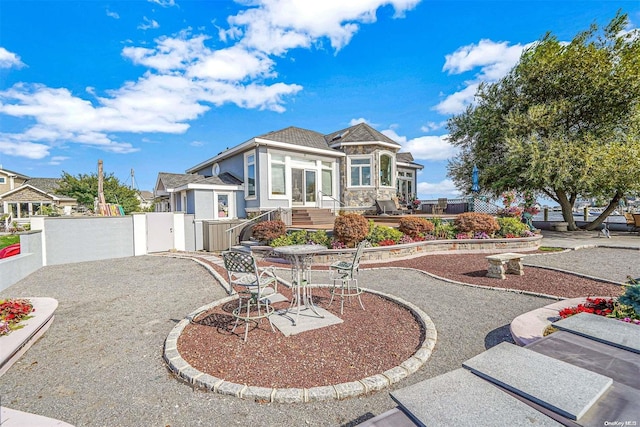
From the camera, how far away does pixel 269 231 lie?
10398 millimetres

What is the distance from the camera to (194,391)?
2742 mm

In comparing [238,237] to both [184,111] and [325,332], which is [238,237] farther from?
[325,332]

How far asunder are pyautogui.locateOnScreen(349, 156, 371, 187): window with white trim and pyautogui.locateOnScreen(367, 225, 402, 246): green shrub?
22.5ft

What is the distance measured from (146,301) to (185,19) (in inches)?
360

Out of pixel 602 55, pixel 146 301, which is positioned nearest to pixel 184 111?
pixel 146 301

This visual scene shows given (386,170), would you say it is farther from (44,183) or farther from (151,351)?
(44,183)

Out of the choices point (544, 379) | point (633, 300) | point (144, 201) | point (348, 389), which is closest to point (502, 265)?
point (633, 300)

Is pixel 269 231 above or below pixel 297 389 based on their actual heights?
above

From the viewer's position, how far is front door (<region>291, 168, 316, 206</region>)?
15211 mm

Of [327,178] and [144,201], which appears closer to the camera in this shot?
[327,178]

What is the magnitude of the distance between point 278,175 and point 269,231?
197 inches

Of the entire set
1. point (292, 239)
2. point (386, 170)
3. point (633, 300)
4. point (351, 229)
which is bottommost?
point (633, 300)

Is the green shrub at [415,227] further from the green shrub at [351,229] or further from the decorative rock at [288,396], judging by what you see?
the decorative rock at [288,396]

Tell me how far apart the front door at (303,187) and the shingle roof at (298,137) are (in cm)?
153
